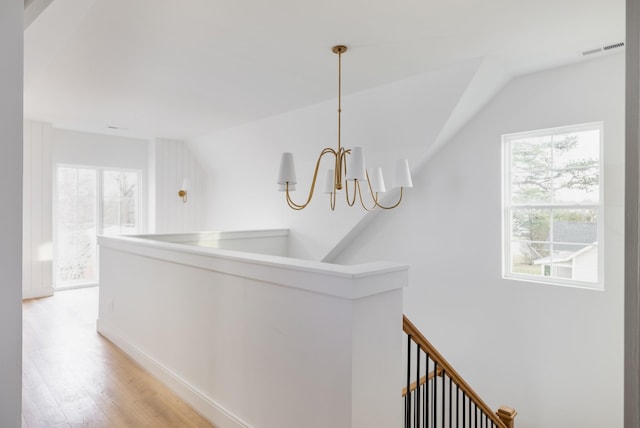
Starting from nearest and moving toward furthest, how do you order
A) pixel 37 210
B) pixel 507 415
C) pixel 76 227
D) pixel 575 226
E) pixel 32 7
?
A: 1. pixel 32 7
2. pixel 507 415
3. pixel 575 226
4. pixel 37 210
5. pixel 76 227

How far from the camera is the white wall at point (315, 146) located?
364 centimetres

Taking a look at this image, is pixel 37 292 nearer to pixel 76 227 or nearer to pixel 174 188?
pixel 76 227

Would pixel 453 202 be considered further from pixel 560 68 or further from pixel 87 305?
pixel 87 305

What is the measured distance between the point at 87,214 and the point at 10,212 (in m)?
6.27

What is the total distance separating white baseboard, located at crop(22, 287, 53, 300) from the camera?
538cm

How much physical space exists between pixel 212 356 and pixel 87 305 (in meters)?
3.72

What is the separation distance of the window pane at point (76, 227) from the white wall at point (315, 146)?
1920mm

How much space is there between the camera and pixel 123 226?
670 centimetres

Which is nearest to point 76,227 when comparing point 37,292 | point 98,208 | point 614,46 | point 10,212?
point 98,208

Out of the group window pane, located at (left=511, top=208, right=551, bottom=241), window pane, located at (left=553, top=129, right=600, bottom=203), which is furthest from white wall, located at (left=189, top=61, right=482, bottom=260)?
window pane, located at (left=511, top=208, right=551, bottom=241)

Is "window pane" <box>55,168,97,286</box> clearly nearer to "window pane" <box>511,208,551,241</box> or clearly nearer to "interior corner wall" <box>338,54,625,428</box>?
"interior corner wall" <box>338,54,625,428</box>

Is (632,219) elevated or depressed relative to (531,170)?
depressed

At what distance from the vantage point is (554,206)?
3.53m

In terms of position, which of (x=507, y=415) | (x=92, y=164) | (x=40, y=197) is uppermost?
(x=92, y=164)
